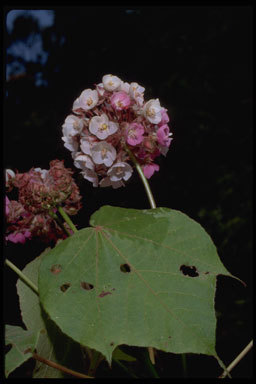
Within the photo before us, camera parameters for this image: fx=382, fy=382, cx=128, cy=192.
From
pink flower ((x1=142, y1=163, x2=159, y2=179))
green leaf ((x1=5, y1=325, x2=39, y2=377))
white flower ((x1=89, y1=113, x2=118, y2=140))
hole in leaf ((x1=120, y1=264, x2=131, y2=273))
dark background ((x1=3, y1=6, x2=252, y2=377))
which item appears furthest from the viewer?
dark background ((x1=3, y1=6, x2=252, y2=377))

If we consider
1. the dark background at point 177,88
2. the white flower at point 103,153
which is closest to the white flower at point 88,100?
the white flower at point 103,153

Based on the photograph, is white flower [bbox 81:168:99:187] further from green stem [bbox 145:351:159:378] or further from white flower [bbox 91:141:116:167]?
green stem [bbox 145:351:159:378]

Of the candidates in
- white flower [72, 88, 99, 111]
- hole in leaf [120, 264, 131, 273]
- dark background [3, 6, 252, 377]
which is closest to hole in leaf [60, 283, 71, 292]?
hole in leaf [120, 264, 131, 273]

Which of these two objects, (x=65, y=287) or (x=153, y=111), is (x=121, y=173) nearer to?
(x=153, y=111)

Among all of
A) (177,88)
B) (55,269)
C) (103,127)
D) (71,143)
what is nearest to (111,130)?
(103,127)

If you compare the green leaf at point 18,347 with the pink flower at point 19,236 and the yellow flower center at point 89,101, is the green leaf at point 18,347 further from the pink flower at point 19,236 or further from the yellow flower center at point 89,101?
the yellow flower center at point 89,101

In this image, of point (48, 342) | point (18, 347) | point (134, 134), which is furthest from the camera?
point (134, 134)
